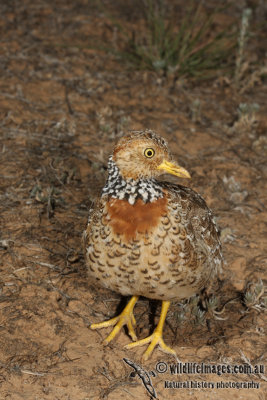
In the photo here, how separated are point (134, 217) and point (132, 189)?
0.20 metres

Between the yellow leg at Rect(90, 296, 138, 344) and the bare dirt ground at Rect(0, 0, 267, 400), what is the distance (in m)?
0.06

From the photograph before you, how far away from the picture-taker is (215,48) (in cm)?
747

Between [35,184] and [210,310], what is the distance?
7.32 feet

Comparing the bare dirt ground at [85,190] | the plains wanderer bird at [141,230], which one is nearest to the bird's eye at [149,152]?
the plains wanderer bird at [141,230]

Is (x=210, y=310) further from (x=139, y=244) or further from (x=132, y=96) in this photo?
(x=132, y=96)

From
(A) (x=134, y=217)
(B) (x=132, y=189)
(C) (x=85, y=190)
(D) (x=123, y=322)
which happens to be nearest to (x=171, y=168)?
(B) (x=132, y=189)

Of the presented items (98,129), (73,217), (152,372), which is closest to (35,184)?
(73,217)

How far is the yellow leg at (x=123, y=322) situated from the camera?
4.25 meters

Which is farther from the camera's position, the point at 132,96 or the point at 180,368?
the point at 132,96

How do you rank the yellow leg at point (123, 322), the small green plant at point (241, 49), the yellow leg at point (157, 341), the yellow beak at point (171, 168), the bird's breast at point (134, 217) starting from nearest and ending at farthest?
the bird's breast at point (134, 217) → the yellow beak at point (171, 168) → the yellow leg at point (157, 341) → the yellow leg at point (123, 322) → the small green plant at point (241, 49)

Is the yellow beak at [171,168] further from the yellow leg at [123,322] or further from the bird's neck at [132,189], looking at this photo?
the yellow leg at [123,322]

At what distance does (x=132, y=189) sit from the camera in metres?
3.73

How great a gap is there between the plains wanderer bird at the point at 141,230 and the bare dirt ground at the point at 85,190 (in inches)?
24.7

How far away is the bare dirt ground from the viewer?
3.92m
